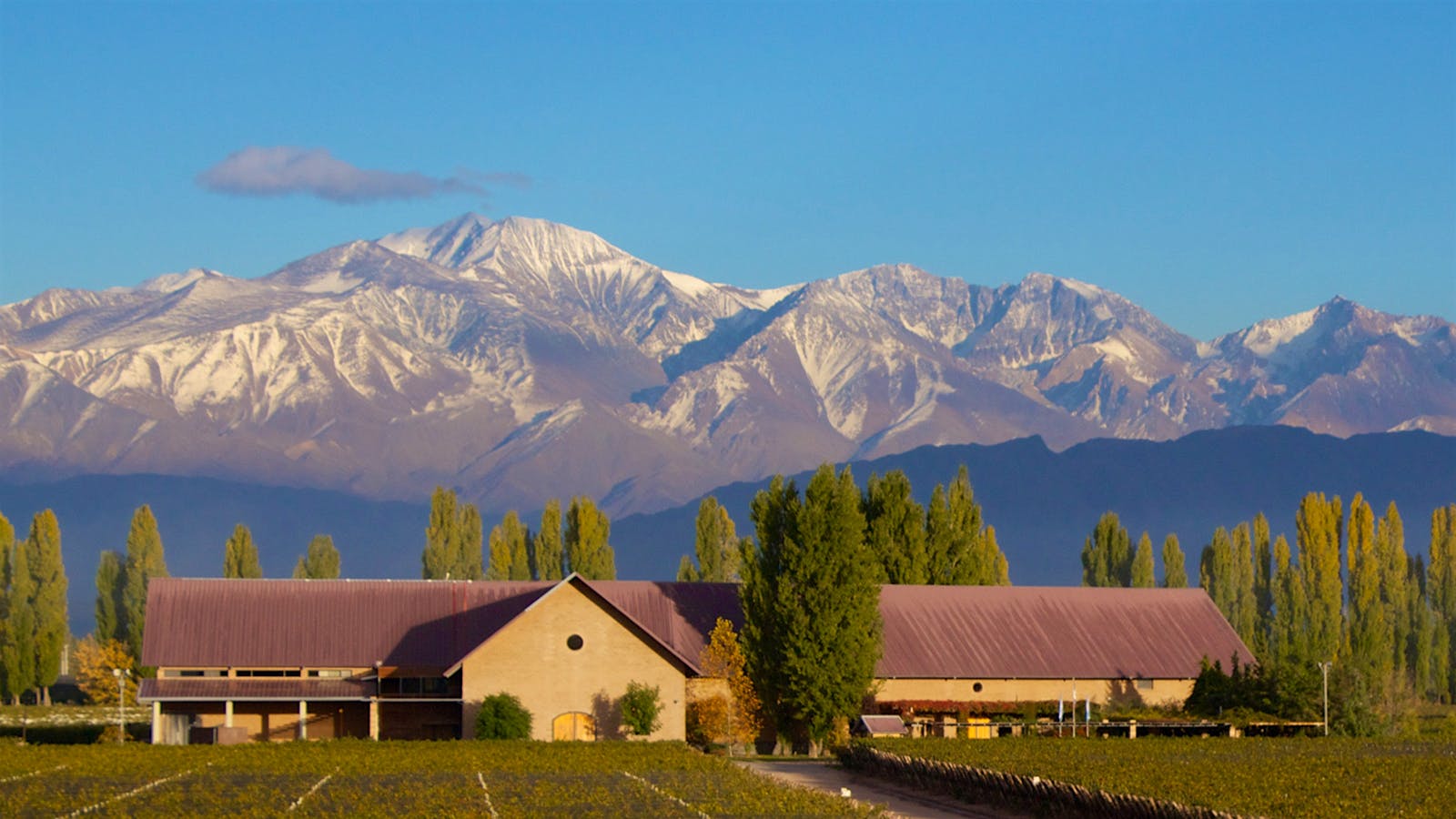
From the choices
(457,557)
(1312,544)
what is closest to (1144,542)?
(1312,544)

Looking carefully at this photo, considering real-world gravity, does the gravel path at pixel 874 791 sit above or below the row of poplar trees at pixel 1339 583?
below

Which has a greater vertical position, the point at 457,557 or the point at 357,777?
the point at 457,557

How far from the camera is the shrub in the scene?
7175cm

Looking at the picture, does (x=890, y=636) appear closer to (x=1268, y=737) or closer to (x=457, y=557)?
(x=1268, y=737)

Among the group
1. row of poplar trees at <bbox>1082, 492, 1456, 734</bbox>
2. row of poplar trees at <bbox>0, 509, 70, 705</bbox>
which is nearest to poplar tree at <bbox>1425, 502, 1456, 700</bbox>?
row of poplar trees at <bbox>1082, 492, 1456, 734</bbox>

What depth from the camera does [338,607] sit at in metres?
79.9

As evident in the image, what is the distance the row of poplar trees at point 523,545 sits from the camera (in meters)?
128

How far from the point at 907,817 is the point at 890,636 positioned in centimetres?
3455

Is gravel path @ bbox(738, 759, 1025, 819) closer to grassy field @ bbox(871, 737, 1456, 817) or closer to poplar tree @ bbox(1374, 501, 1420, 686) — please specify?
grassy field @ bbox(871, 737, 1456, 817)

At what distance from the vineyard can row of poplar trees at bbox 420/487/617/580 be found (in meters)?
58.4

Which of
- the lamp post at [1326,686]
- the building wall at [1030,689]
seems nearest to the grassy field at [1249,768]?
the lamp post at [1326,686]

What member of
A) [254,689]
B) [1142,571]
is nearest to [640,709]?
[254,689]

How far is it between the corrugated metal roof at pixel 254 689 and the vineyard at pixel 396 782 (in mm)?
6285

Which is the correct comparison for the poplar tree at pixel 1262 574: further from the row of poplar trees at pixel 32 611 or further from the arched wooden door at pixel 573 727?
the arched wooden door at pixel 573 727
